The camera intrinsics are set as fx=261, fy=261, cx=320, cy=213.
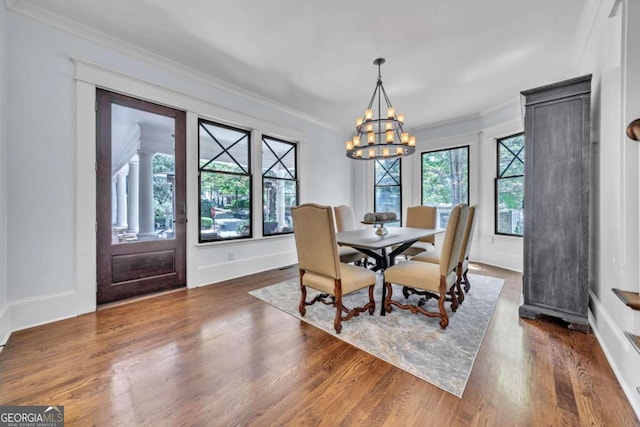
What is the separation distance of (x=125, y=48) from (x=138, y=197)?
160cm

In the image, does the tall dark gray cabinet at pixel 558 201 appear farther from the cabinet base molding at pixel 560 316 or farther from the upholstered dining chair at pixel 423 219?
the upholstered dining chair at pixel 423 219

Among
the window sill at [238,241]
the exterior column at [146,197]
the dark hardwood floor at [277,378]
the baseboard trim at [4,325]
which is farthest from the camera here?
the window sill at [238,241]

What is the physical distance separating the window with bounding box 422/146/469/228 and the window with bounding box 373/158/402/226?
54cm

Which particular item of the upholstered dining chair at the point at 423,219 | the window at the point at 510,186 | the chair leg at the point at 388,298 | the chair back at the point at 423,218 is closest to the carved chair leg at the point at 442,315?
the chair leg at the point at 388,298

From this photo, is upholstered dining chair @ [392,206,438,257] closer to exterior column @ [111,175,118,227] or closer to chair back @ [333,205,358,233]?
chair back @ [333,205,358,233]

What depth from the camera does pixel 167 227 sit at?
10.6ft

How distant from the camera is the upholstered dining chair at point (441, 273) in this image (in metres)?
2.17

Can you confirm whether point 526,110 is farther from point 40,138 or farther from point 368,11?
point 40,138

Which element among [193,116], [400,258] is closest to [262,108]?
[193,116]

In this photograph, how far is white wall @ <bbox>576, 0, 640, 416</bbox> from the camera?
1.55 metres

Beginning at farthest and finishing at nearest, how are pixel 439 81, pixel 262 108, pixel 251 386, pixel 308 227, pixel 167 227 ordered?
pixel 262 108, pixel 439 81, pixel 167 227, pixel 308 227, pixel 251 386

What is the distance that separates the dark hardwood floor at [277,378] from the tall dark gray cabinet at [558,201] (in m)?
0.26

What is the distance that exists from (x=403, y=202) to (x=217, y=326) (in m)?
4.37

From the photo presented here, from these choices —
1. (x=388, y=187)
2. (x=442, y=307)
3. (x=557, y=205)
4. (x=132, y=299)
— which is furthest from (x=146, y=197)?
(x=388, y=187)
